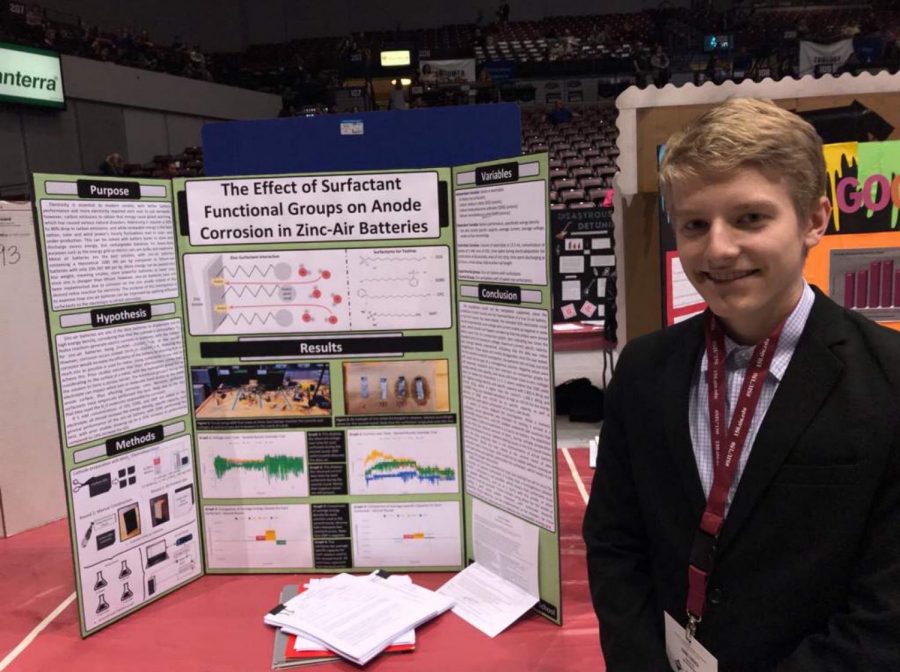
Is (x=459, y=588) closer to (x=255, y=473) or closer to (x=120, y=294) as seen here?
(x=255, y=473)

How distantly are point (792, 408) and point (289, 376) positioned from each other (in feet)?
4.92

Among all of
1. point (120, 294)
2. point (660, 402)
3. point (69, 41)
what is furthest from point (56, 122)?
point (660, 402)

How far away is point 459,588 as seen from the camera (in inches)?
77.9

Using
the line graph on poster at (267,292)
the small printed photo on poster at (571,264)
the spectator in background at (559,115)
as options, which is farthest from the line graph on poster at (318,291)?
the spectator in background at (559,115)

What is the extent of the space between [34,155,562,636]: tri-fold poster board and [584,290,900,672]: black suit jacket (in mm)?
664

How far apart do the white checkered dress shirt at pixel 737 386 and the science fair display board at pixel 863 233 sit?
988 mm

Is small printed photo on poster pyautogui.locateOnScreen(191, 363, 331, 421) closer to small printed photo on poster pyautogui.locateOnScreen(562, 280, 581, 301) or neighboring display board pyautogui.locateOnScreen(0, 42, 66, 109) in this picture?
small printed photo on poster pyautogui.locateOnScreen(562, 280, 581, 301)

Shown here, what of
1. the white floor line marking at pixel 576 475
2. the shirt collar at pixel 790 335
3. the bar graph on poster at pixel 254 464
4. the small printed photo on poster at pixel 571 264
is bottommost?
the white floor line marking at pixel 576 475

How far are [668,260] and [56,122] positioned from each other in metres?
11.2

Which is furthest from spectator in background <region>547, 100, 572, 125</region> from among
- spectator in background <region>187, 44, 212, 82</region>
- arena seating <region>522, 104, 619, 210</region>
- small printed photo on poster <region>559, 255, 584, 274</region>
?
small printed photo on poster <region>559, 255, 584, 274</region>

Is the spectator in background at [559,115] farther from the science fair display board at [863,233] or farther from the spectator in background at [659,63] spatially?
the science fair display board at [863,233]

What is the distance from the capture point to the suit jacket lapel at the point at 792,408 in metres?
0.96

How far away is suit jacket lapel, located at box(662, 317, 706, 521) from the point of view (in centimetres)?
105

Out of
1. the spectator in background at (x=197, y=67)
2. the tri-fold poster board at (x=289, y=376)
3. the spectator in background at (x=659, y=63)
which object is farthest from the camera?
the spectator in background at (x=197, y=67)
